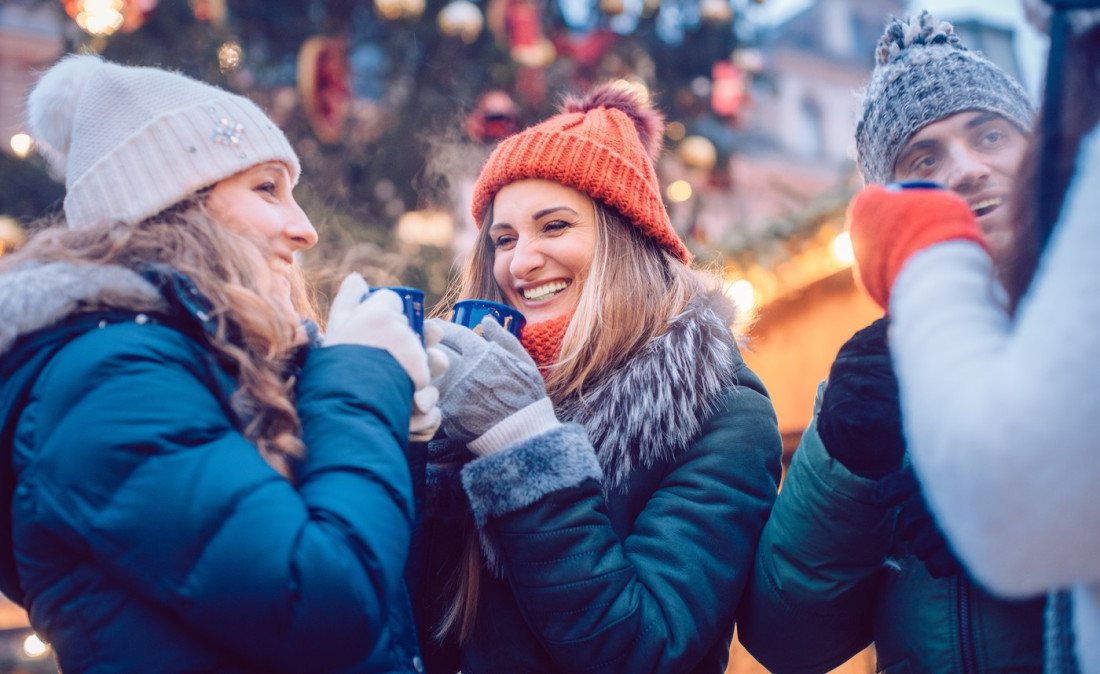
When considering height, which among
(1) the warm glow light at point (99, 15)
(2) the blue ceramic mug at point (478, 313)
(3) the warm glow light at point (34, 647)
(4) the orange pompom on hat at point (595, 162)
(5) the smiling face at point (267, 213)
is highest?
(1) the warm glow light at point (99, 15)

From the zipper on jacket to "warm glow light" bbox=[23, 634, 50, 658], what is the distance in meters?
3.58

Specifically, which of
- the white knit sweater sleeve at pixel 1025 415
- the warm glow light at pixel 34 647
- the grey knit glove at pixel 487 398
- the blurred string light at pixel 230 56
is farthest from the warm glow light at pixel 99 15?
the white knit sweater sleeve at pixel 1025 415

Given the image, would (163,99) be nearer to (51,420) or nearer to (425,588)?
(51,420)

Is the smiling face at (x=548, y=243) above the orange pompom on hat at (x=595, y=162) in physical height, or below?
below

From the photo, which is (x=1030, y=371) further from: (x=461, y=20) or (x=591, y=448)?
(x=461, y=20)

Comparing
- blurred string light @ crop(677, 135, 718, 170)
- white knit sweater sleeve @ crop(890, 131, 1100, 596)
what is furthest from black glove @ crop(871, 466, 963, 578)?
blurred string light @ crop(677, 135, 718, 170)

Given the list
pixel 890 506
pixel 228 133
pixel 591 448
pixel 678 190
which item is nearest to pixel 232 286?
pixel 228 133

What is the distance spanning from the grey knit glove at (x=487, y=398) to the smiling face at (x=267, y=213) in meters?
0.35

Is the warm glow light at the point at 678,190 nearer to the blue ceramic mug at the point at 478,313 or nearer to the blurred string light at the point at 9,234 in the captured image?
the blurred string light at the point at 9,234

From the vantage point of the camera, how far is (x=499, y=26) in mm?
7977

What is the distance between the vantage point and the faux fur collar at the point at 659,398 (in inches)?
74.8

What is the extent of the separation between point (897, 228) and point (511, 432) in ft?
2.90

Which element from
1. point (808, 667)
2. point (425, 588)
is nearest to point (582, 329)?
point (425, 588)

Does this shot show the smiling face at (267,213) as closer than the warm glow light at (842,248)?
Yes
